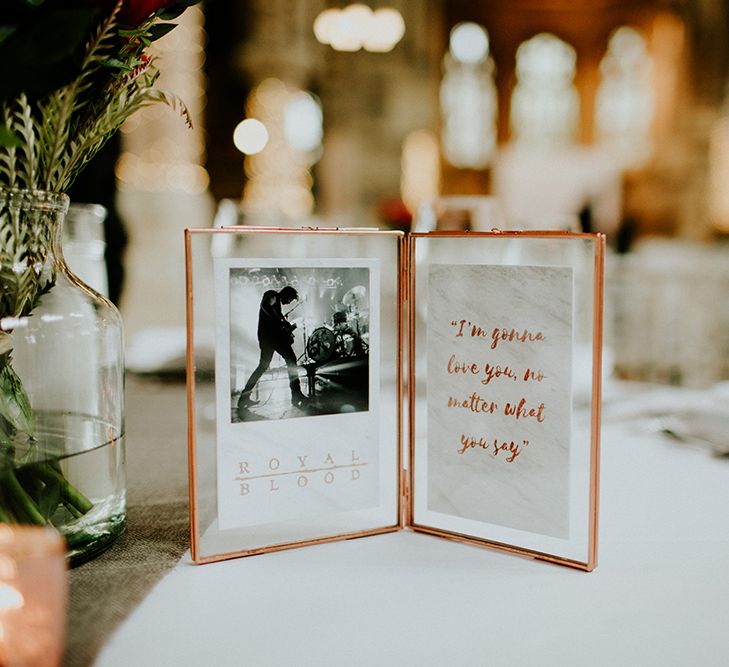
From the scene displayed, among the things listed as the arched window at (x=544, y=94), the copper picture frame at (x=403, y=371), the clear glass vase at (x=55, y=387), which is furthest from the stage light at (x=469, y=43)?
the clear glass vase at (x=55, y=387)

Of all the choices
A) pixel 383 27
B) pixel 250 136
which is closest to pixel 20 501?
pixel 383 27

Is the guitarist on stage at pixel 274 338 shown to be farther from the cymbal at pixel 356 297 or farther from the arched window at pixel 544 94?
the arched window at pixel 544 94

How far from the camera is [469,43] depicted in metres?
6.84

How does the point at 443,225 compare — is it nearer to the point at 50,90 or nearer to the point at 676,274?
the point at 50,90

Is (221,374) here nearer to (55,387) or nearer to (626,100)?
(55,387)

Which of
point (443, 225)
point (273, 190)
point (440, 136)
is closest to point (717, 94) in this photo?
point (440, 136)

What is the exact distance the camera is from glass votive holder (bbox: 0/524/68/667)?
0.87 ft

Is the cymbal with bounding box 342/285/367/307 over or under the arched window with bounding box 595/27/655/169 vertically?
under

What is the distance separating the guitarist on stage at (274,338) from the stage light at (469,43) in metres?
6.95

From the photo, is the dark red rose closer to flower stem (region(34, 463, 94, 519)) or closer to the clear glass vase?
the clear glass vase

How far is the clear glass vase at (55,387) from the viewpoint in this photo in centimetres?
40

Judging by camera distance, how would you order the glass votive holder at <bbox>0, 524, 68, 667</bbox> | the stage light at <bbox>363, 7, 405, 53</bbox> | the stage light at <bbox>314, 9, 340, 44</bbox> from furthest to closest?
the stage light at <bbox>314, 9, 340, 44</bbox> → the stage light at <bbox>363, 7, 405, 53</bbox> → the glass votive holder at <bbox>0, 524, 68, 667</bbox>

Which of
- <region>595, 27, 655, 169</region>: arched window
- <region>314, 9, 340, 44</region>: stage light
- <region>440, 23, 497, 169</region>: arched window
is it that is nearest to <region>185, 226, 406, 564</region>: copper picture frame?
<region>314, 9, 340, 44</region>: stage light

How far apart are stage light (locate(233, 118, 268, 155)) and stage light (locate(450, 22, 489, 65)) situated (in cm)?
241
